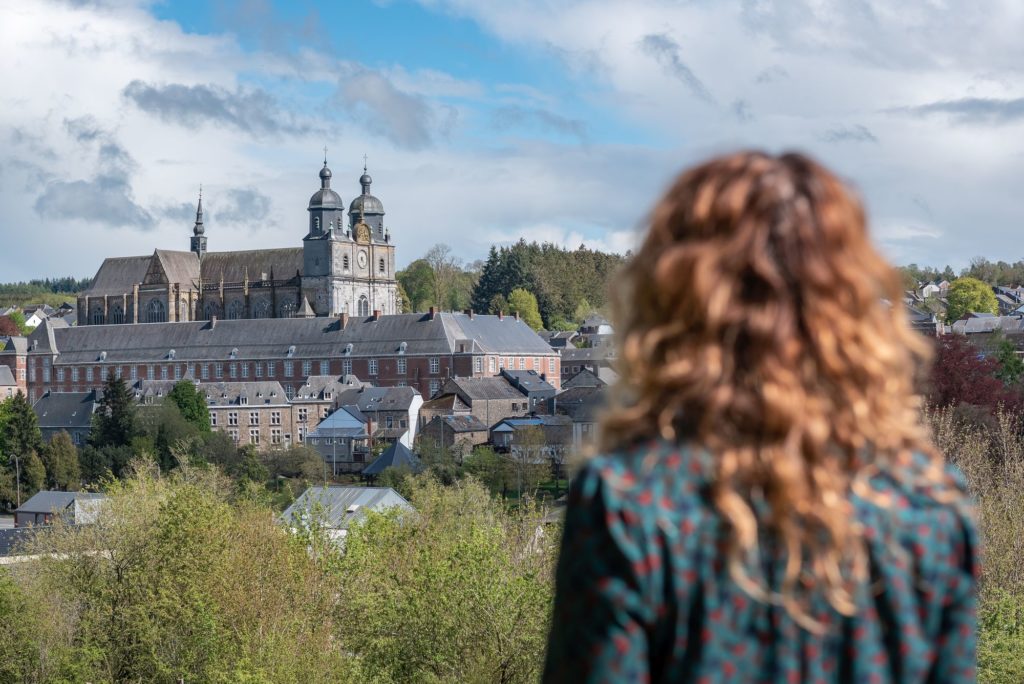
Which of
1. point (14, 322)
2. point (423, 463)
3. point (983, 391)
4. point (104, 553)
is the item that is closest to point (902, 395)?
point (104, 553)

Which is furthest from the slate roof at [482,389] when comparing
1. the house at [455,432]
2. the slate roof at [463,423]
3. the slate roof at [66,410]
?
the slate roof at [66,410]

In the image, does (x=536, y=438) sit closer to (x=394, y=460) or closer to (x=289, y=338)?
(x=394, y=460)

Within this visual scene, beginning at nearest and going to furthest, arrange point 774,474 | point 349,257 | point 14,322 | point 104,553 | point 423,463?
point 774,474 < point 104,553 < point 423,463 < point 349,257 < point 14,322

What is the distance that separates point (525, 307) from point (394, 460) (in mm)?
45877

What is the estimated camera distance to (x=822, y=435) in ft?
5.74

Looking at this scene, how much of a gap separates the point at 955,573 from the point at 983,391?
129 feet

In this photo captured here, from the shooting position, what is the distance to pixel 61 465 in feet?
197

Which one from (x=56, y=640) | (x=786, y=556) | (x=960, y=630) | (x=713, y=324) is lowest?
(x=56, y=640)

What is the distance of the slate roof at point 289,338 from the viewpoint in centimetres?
7781

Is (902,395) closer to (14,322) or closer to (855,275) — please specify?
(855,275)

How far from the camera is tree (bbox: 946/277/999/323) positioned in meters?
102

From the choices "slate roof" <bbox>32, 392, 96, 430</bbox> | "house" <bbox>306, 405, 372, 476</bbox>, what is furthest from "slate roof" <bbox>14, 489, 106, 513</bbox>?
"slate roof" <bbox>32, 392, 96, 430</bbox>

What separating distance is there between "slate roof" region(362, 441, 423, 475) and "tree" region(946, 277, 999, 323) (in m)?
56.4

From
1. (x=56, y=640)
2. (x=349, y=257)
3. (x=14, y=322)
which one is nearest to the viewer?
(x=56, y=640)
